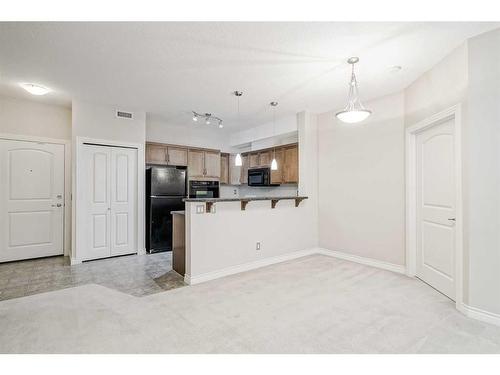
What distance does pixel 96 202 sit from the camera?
436 centimetres

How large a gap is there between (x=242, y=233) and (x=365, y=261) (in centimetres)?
202

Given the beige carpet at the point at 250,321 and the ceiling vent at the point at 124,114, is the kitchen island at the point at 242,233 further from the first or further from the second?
the ceiling vent at the point at 124,114

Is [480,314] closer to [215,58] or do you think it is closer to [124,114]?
[215,58]

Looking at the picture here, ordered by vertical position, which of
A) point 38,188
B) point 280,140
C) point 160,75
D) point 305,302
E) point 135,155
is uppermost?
point 160,75

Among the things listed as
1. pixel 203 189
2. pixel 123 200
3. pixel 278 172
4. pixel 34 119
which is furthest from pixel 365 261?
pixel 34 119

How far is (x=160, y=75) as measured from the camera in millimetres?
3244

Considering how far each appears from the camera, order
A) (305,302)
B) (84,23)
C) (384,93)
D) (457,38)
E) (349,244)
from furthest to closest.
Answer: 1. (349,244)
2. (384,93)
3. (305,302)
4. (457,38)
5. (84,23)

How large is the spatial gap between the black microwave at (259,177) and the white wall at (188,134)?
3.41ft

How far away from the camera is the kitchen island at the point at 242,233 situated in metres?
3.34

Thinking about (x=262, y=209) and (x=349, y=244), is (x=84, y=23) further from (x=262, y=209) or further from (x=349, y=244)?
(x=349, y=244)

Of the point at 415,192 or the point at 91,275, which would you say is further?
the point at 91,275

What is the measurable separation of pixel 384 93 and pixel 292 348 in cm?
357
